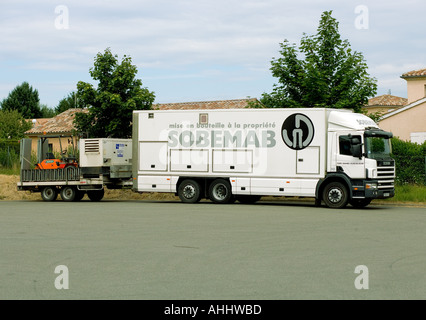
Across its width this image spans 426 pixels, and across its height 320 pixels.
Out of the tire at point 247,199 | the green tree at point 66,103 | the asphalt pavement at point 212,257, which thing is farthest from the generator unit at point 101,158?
the green tree at point 66,103

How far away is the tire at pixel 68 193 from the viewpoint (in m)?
26.7

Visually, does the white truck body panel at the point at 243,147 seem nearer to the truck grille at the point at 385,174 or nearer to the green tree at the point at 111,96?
the truck grille at the point at 385,174

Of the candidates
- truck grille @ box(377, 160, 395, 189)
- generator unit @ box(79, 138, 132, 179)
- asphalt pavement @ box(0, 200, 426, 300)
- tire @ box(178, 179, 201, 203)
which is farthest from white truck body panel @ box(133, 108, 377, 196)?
asphalt pavement @ box(0, 200, 426, 300)

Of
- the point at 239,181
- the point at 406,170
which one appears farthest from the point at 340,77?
the point at 239,181

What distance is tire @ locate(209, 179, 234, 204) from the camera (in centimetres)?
2403

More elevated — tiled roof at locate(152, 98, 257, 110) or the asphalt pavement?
tiled roof at locate(152, 98, 257, 110)

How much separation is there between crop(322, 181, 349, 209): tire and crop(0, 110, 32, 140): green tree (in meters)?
64.6

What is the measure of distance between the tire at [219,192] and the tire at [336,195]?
3600 millimetres

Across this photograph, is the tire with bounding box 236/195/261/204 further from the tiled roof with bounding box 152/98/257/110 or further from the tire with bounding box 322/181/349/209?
the tiled roof with bounding box 152/98/257/110

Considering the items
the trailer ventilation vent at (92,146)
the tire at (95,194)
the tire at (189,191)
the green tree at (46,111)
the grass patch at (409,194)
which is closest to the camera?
the tire at (189,191)

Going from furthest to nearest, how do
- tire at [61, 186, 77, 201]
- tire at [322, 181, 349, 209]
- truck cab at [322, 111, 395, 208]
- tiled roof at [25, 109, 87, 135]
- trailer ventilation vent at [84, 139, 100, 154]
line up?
tiled roof at [25, 109, 87, 135]
tire at [61, 186, 77, 201]
trailer ventilation vent at [84, 139, 100, 154]
tire at [322, 181, 349, 209]
truck cab at [322, 111, 395, 208]
